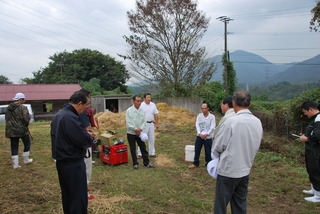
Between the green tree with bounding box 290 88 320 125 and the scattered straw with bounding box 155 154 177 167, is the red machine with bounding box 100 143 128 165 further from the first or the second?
the green tree with bounding box 290 88 320 125

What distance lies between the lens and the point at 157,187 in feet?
14.5

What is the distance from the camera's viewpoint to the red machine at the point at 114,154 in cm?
559

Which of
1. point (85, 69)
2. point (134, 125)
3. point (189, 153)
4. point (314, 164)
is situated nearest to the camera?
A: point (314, 164)

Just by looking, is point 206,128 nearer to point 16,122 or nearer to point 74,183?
point 74,183

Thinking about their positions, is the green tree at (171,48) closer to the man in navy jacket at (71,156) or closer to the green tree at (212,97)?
the green tree at (212,97)

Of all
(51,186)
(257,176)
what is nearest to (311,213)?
(257,176)

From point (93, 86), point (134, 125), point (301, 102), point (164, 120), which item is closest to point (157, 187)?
point (134, 125)

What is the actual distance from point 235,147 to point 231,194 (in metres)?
0.57

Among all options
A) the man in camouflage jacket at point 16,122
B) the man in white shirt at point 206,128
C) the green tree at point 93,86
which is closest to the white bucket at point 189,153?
the man in white shirt at point 206,128

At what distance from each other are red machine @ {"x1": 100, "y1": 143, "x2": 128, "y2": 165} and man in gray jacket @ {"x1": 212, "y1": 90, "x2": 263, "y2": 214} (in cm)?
348

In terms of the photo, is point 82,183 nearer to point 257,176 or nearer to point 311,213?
point 311,213

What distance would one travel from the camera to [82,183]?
2.60 meters

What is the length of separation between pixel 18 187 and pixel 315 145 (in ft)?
18.1

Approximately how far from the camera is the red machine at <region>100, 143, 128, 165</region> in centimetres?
559
